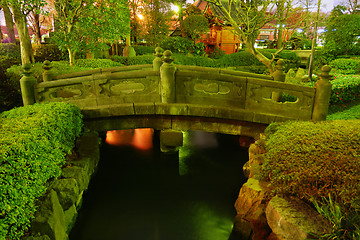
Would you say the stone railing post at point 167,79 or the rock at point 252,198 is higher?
the stone railing post at point 167,79

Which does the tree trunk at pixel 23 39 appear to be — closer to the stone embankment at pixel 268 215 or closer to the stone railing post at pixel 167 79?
the stone railing post at pixel 167 79

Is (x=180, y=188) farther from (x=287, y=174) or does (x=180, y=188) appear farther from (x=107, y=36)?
(x=107, y=36)

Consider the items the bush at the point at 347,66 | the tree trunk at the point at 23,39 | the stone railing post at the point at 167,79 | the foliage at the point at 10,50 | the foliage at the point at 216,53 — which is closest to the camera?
the stone railing post at the point at 167,79

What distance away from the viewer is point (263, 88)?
6.86m

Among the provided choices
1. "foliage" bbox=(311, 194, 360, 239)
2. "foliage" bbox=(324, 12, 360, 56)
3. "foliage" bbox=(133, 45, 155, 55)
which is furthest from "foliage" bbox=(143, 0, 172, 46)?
"foliage" bbox=(311, 194, 360, 239)

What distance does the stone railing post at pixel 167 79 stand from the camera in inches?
274

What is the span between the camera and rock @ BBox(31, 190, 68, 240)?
13.5ft

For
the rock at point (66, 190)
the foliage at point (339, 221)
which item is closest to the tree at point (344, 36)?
the foliage at point (339, 221)

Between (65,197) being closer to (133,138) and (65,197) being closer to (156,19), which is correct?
(133,138)

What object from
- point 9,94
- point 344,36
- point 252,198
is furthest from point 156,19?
point 252,198

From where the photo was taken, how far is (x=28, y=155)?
434cm

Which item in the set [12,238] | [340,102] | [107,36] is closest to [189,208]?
[12,238]

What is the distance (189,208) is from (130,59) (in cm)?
1262

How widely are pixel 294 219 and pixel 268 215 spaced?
47 cm
